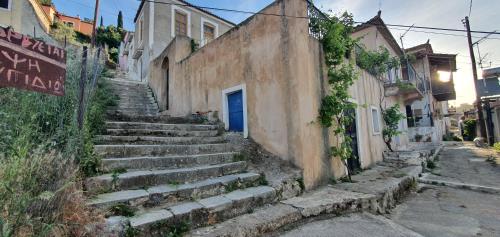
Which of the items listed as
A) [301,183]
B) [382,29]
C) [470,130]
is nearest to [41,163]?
[301,183]

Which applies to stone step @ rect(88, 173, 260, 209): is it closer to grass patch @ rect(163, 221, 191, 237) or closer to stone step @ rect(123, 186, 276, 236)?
stone step @ rect(123, 186, 276, 236)

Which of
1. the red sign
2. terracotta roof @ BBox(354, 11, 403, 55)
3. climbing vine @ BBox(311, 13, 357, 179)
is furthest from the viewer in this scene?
terracotta roof @ BBox(354, 11, 403, 55)

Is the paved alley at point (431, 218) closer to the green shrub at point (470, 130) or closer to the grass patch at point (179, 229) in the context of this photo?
the grass patch at point (179, 229)

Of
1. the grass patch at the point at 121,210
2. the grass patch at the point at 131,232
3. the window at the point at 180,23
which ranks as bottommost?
the grass patch at the point at 131,232

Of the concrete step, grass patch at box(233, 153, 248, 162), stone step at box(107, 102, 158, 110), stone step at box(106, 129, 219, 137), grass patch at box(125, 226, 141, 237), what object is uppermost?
stone step at box(107, 102, 158, 110)

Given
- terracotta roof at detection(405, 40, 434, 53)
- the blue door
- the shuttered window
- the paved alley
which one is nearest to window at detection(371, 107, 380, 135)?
the paved alley

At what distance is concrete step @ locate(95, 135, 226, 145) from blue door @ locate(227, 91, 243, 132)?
734 millimetres

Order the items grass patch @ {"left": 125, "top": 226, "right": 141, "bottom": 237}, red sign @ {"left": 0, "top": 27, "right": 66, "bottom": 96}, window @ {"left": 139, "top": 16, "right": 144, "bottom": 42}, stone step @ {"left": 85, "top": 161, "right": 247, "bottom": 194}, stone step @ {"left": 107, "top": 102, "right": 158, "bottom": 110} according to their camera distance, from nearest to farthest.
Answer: red sign @ {"left": 0, "top": 27, "right": 66, "bottom": 96}
grass patch @ {"left": 125, "top": 226, "right": 141, "bottom": 237}
stone step @ {"left": 85, "top": 161, "right": 247, "bottom": 194}
stone step @ {"left": 107, "top": 102, "right": 158, "bottom": 110}
window @ {"left": 139, "top": 16, "right": 144, "bottom": 42}

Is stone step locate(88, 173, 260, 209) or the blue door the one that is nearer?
stone step locate(88, 173, 260, 209)

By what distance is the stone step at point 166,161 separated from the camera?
400 cm

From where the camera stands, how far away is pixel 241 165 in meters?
5.29

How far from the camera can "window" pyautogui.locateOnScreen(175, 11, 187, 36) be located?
1673 centimetres

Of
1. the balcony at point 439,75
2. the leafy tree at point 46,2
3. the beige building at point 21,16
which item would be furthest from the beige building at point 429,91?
the leafy tree at point 46,2

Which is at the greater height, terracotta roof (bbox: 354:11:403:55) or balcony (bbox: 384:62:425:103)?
terracotta roof (bbox: 354:11:403:55)
